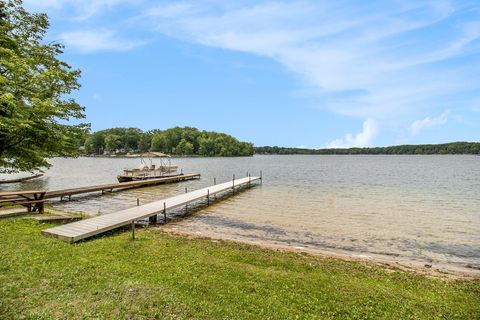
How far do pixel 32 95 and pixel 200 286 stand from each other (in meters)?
11.4

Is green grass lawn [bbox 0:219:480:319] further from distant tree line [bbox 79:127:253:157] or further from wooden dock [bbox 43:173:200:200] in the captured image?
distant tree line [bbox 79:127:253:157]

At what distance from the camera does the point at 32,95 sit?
12297mm

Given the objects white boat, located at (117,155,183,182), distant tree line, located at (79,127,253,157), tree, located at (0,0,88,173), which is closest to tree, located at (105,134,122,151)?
distant tree line, located at (79,127,253,157)

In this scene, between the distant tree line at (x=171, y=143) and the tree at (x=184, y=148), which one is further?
the distant tree line at (x=171, y=143)

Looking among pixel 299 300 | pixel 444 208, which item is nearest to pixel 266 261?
pixel 299 300

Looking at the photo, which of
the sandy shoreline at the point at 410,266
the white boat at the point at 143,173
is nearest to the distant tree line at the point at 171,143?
the white boat at the point at 143,173

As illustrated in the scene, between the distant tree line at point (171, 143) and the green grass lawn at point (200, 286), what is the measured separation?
12938 centimetres

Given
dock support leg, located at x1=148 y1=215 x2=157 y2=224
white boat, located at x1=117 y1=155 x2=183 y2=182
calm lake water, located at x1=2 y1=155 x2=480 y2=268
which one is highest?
white boat, located at x1=117 y1=155 x2=183 y2=182

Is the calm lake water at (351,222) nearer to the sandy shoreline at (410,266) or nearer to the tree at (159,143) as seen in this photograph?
the sandy shoreline at (410,266)

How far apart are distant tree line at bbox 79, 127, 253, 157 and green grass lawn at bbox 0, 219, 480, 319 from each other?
129 m

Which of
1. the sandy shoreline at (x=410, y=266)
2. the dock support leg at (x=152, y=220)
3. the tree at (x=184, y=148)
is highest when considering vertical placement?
the tree at (x=184, y=148)

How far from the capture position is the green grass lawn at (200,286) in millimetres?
5012

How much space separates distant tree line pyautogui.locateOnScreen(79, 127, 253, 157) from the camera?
460ft

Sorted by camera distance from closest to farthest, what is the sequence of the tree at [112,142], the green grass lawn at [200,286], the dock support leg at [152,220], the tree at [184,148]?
the green grass lawn at [200,286]
the dock support leg at [152,220]
the tree at [184,148]
the tree at [112,142]
